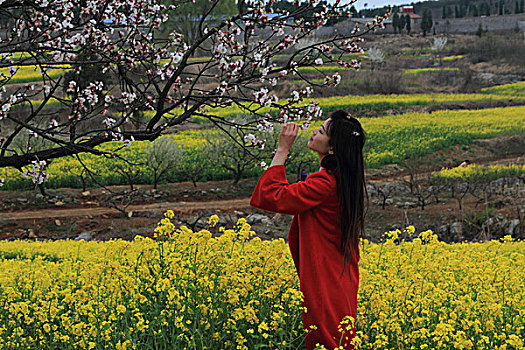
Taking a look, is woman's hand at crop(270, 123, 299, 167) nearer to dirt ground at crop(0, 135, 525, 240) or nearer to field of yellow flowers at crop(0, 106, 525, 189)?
dirt ground at crop(0, 135, 525, 240)

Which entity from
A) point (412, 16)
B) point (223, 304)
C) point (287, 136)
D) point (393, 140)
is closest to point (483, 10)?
point (412, 16)

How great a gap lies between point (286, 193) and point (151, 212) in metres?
9.80

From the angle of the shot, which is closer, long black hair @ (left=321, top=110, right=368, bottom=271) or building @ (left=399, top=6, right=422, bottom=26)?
long black hair @ (left=321, top=110, right=368, bottom=271)

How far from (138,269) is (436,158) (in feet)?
55.7

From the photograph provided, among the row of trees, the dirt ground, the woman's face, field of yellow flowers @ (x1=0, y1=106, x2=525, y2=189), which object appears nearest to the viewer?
the woman's face

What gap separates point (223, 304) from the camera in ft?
13.0

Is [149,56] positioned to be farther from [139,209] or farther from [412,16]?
[412,16]

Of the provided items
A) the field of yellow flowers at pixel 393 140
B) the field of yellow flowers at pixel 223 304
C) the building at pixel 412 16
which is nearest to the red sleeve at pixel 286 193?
the field of yellow flowers at pixel 223 304

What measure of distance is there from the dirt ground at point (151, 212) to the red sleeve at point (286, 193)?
6.79 metres

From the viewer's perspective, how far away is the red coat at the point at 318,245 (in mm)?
3432

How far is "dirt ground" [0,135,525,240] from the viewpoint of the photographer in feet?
38.0

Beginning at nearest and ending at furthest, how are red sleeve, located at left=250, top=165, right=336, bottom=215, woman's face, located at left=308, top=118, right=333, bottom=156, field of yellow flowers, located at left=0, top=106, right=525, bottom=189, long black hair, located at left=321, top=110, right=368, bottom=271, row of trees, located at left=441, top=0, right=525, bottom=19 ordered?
red sleeve, located at left=250, top=165, right=336, bottom=215
long black hair, located at left=321, top=110, right=368, bottom=271
woman's face, located at left=308, top=118, right=333, bottom=156
field of yellow flowers, located at left=0, top=106, right=525, bottom=189
row of trees, located at left=441, top=0, right=525, bottom=19

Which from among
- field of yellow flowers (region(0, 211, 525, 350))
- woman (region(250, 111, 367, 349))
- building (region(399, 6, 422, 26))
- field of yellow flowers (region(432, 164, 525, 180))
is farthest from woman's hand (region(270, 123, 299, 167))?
building (region(399, 6, 422, 26))

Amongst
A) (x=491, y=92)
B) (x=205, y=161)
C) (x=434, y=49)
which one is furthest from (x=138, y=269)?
(x=434, y=49)
